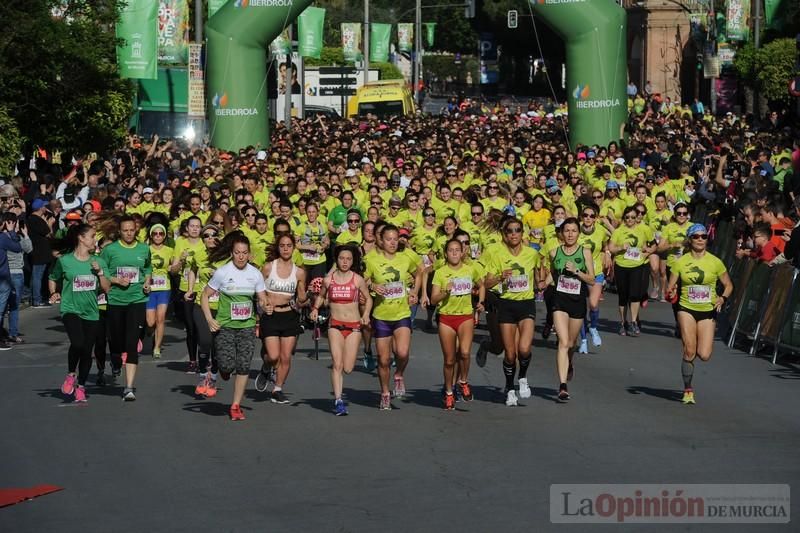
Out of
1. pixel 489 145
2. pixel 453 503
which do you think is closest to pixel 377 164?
pixel 489 145

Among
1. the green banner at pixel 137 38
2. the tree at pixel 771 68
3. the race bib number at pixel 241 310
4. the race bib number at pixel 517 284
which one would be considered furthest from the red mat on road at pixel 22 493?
the tree at pixel 771 68

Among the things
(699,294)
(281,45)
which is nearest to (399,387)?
(699,294)

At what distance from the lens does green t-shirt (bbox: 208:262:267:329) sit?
513 inches

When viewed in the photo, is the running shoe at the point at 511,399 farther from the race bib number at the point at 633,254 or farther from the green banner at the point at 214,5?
the green banner at the point at 214,5

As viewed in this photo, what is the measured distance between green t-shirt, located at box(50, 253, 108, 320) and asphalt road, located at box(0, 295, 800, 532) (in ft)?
2.75

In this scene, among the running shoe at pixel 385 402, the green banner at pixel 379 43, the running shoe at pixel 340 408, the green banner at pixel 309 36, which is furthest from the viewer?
the green banner at pixel 379 43

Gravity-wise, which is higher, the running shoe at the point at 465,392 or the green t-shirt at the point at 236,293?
the green t-shirt at the point at 236,293

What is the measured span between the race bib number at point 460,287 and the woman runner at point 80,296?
312cm

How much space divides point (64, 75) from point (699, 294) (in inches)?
709

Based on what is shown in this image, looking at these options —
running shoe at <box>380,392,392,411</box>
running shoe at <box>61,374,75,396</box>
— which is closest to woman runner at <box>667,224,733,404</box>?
running shoe at <box>380,392,392,411</box>

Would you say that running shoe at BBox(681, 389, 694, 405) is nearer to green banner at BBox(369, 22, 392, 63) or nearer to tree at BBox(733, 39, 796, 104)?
tree at BBox(733, 39, 796, 104)

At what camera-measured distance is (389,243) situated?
1363 cm

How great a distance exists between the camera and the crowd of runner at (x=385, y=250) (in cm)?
1346

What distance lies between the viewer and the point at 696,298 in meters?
14.0
